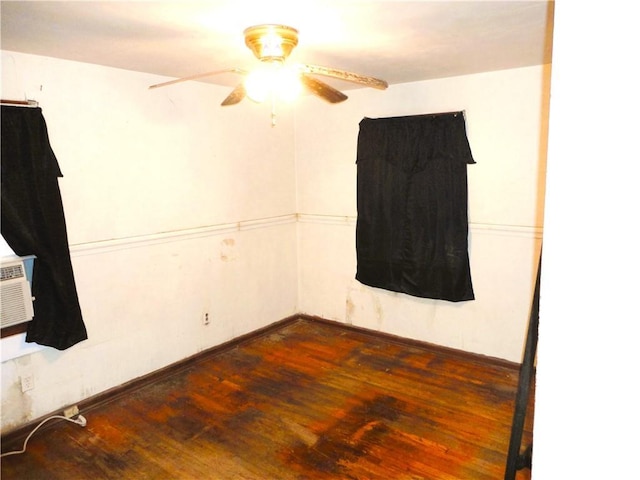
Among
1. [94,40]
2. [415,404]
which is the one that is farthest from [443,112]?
[94,40]

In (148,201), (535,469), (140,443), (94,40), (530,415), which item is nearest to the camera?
(535,469)

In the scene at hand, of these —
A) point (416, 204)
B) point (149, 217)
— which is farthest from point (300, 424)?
point (416, 204)

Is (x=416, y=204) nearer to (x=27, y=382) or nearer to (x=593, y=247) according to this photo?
(x=593, y=247)

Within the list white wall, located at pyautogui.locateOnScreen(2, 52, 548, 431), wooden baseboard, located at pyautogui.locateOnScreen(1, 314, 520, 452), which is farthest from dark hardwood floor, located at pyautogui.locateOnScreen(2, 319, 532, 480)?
white wall, located at pyautogui.locateOnScreen(2, 52, 548, 431)

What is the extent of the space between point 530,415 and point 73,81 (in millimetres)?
3495

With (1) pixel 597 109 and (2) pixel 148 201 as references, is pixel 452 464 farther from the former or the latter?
(2) pixel 148 201

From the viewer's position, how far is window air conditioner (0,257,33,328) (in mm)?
2391

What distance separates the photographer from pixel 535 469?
1150mm

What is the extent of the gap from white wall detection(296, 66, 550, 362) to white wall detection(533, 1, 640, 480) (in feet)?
7.39

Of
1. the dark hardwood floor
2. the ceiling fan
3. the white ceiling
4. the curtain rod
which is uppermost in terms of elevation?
the white ceiling

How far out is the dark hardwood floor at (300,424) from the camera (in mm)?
2287

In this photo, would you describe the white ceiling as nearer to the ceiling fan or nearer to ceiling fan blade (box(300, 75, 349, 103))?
the ceiling fan

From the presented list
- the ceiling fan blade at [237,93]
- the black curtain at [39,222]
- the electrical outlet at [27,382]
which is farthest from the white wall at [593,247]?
the electrical outlet at [27,382]

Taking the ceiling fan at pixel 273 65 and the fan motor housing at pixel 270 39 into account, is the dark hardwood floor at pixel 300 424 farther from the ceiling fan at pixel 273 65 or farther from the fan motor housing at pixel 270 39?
the fan motor housing at pixel 270 39
